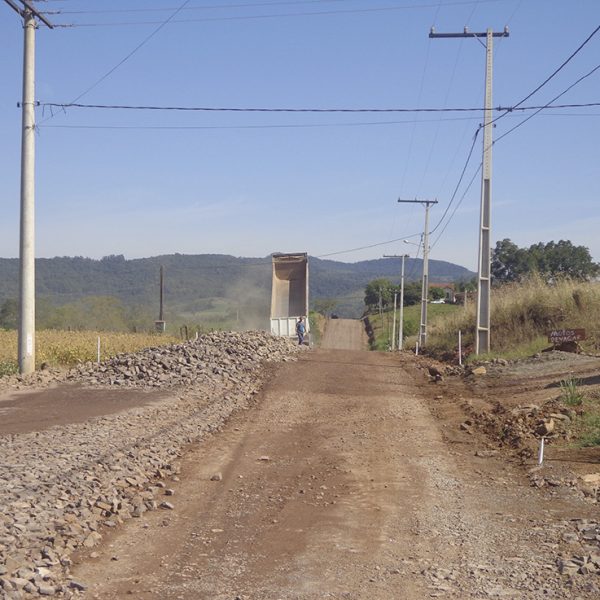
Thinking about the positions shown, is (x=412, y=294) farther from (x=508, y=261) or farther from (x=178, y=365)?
(x=178, y=365)

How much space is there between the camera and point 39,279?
13538cm

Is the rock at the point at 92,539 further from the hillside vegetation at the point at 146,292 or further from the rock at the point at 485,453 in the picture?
the hillside vegetation at the point at 146,292

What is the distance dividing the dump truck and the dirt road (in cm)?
2724

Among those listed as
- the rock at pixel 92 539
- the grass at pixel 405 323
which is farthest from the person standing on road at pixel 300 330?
the rock at pixel 92 539

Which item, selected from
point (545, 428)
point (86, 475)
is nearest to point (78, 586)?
point (86, 475)

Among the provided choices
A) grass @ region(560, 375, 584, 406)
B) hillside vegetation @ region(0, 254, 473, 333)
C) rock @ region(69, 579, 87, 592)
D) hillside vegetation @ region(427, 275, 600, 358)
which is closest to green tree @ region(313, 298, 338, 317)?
hillside vegetation @ region(0, 254, 473, 333)

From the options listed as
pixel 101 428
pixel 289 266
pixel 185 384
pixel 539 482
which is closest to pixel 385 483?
pixel 539 482

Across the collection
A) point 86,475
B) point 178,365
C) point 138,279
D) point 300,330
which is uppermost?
point 138,279

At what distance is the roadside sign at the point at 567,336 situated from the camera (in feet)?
81.3

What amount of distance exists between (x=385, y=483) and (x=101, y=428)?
5.02m

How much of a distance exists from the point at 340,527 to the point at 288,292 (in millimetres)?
35149

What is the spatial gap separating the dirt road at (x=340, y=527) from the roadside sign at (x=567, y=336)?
1209 cm

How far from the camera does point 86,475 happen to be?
356 inches

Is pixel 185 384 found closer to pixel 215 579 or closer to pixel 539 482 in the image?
pixel 539 482
